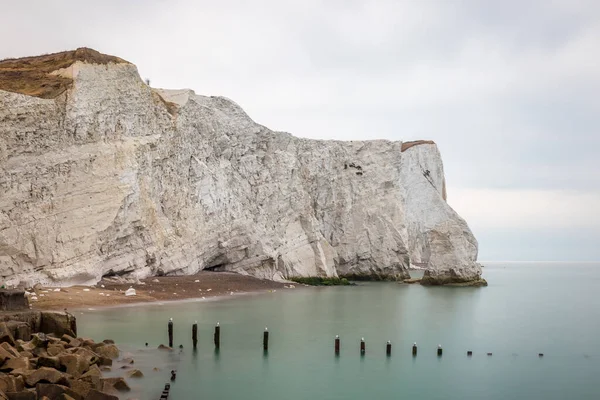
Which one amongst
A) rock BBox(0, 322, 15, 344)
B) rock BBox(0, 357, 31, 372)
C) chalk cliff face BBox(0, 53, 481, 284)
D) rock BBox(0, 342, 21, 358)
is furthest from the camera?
chalk cliff face BBox(0, 53, 481, 284)

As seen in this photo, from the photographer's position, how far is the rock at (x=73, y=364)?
44.2 ft

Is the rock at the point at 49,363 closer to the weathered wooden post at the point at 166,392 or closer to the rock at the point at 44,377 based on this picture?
Answer: the rock at the point at 44,377

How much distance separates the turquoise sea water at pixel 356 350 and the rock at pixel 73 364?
3.93ft

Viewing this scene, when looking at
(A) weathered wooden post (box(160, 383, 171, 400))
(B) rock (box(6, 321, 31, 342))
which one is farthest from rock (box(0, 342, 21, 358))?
(A) weathered wooden post (box(160, 383, 171, 400))

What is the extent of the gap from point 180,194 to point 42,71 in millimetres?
10310

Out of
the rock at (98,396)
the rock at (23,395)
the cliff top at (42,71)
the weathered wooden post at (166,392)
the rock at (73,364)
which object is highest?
the cliff top at (42,71)

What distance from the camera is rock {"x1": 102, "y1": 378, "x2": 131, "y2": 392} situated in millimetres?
13844

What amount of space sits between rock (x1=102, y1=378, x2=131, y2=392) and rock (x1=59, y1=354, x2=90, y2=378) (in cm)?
54

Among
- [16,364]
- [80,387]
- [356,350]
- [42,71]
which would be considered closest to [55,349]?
[16,364]

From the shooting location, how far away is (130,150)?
33.8m

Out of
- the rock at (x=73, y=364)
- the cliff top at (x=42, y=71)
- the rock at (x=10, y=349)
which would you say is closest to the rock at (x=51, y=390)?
the rock at (x=73, y=364)

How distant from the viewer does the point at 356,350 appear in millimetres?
20625

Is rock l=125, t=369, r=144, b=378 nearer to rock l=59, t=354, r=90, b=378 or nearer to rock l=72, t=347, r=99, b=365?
rock l=72, t=347, r=99, b=365

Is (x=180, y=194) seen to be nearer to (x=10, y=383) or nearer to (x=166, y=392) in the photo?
(x=166, y=392)
